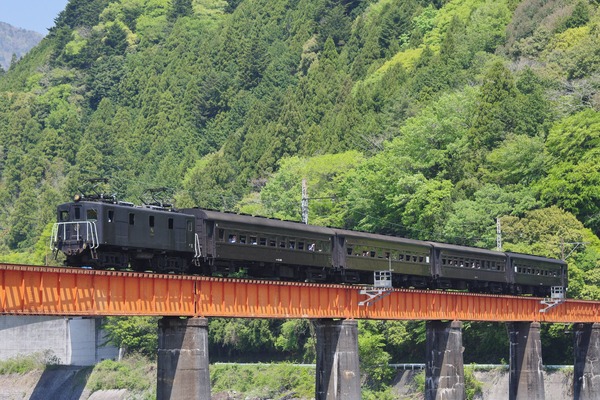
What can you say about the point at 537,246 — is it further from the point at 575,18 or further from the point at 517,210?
the point at 575,18

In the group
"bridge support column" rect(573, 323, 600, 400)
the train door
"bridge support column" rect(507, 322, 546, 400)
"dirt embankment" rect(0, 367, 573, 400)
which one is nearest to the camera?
the train door

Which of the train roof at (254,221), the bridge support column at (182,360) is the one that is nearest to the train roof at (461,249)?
the train roof at (254,221)

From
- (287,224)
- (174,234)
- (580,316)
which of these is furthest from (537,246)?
(174,234)

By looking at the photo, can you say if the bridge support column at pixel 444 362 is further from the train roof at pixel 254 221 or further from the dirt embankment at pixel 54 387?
the dirt embankment at pixel 54 387

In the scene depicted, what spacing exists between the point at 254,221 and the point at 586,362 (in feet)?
114

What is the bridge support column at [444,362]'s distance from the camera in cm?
7238

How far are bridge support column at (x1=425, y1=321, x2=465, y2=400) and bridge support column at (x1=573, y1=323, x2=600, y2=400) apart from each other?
1483 cm

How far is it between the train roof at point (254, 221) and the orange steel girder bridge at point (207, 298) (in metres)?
3.21

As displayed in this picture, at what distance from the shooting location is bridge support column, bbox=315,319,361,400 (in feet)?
204

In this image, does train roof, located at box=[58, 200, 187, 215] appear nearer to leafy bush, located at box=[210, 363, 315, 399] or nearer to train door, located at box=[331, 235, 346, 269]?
train door, located at box=[331, 235, 346, 269]

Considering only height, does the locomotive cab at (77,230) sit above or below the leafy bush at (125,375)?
above

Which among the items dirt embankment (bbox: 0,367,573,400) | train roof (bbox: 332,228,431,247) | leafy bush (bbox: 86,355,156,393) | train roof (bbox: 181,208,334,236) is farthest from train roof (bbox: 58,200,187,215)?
leafy bush (bbox: 86,355,156,393)

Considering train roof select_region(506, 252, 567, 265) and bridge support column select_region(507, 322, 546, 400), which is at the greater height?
train roof select_region(506, 252, 567, 265)

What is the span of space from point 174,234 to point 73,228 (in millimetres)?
4876
